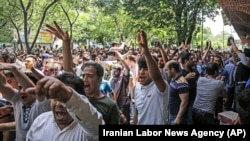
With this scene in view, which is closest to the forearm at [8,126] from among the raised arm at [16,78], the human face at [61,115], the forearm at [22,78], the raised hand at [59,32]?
the raised arm at [16,78]

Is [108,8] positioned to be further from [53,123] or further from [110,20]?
[53,123]

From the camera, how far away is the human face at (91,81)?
12.9ft

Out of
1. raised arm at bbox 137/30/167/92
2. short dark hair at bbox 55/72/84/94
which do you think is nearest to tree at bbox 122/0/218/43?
raised arm at bbox 137/30/167/92

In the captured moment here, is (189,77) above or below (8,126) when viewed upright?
above

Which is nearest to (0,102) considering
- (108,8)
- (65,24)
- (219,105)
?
(219,105)

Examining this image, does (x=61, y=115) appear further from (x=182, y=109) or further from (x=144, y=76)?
(x=182, y=109)

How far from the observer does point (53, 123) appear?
10.2 feet

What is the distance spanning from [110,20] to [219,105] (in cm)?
4034

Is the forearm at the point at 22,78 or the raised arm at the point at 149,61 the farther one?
the raised arm at the point at 149,61

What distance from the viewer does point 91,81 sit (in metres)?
4.00

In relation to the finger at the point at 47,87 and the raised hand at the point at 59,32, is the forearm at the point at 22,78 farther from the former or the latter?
the finger at the point at 47,87

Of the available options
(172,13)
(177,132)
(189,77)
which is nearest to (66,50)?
(177,132)

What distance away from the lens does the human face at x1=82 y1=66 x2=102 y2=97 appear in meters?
3.94

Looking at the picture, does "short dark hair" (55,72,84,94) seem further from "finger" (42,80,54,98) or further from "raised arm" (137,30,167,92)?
"raised arm" (137,30,167,92)
